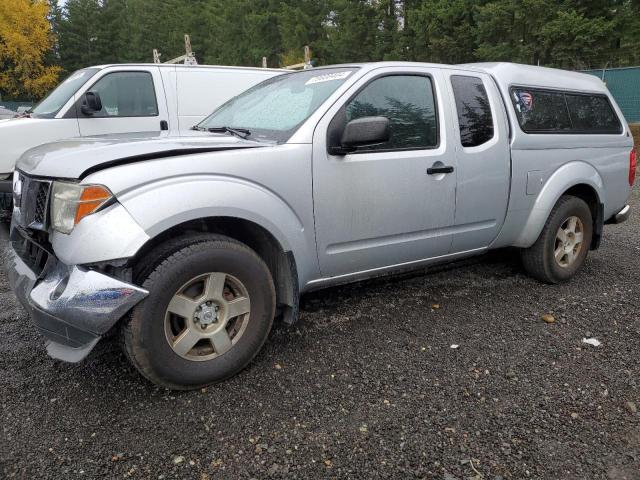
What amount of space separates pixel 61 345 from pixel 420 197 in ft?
7.55

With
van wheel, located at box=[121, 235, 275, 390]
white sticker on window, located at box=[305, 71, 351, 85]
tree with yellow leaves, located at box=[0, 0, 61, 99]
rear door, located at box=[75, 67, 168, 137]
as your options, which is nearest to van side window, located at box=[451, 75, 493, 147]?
white sticker on window, located at box=[305, 71, 351, 85]

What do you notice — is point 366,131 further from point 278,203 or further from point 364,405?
point 364,405

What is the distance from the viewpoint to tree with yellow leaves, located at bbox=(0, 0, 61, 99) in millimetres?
36344

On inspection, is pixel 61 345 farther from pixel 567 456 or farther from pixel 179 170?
pixel 567 456

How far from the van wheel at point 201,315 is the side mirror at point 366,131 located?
0.87 m

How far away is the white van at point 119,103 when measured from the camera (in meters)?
5.94

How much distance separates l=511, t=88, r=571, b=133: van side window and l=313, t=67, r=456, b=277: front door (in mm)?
888

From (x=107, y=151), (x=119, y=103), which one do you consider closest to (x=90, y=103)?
(x=119, y=103)

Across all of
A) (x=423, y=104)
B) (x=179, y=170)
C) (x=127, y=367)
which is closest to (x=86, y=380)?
(x=127, y=367)

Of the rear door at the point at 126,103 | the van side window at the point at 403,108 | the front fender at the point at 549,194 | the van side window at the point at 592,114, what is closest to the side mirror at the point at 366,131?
the van side window at the point at 403,108

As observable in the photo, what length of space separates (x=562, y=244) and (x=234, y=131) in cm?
302

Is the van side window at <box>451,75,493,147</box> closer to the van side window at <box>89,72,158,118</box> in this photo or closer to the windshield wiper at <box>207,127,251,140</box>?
the windshield wiper at <box>207,127,251,140</box>

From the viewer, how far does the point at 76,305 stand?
92.5 inches

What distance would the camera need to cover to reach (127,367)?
2.97 meters
